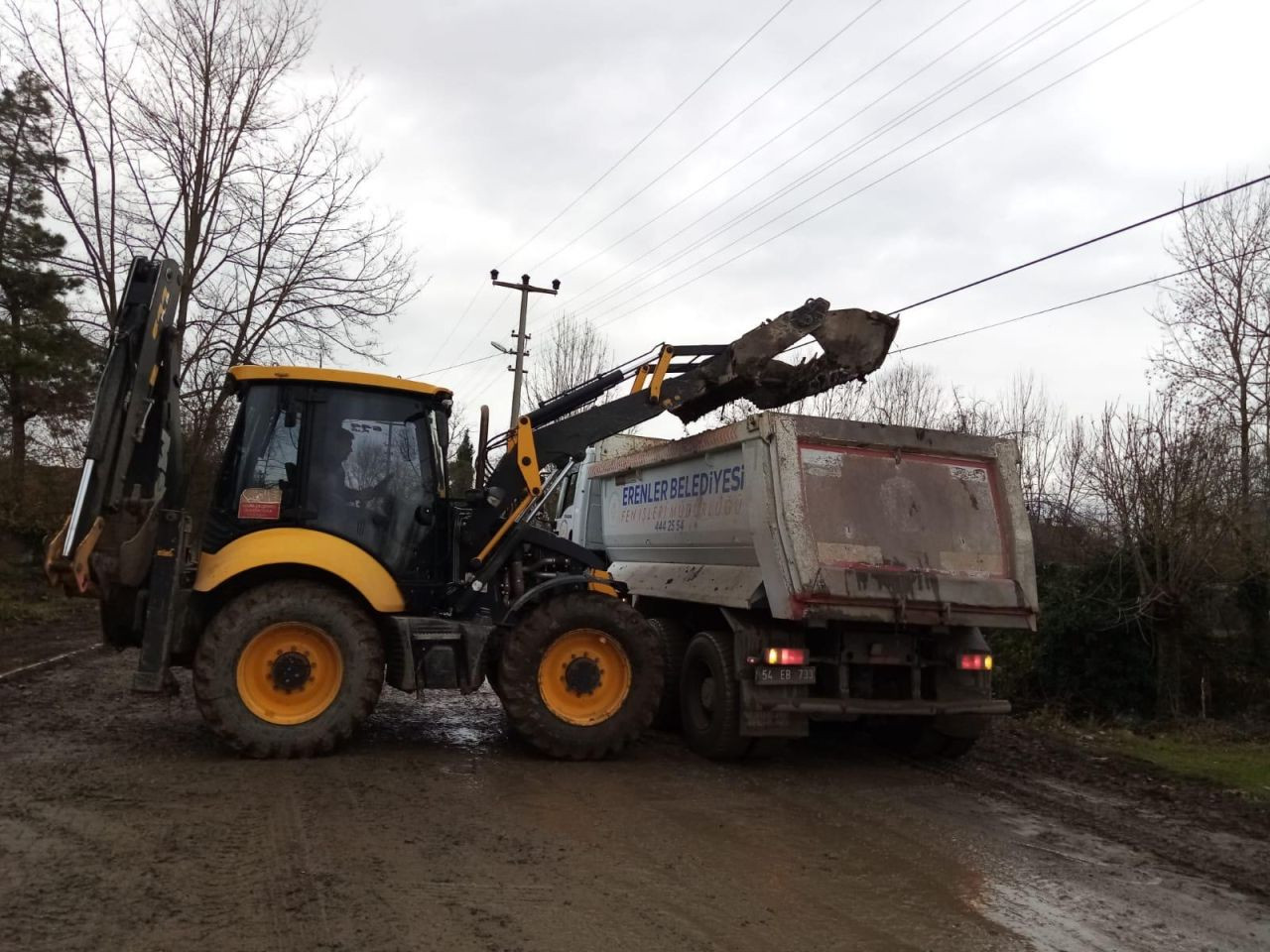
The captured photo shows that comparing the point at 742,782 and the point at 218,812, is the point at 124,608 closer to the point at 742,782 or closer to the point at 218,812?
the point at 218,812

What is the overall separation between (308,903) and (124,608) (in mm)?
3734

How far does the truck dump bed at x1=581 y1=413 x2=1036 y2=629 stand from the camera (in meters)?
6.99

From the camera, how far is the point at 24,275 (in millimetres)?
24141

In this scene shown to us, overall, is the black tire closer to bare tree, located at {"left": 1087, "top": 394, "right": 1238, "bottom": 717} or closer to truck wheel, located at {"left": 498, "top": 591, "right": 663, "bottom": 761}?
truck wheel, located at {"left": 498, "top": 591, "right": 663, "bottom": 761}

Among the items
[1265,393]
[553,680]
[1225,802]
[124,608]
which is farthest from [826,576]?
Answer: [1265,393]

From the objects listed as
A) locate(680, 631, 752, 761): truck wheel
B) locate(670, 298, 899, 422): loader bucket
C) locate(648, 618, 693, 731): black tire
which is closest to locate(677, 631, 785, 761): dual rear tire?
locate(680, 631, 752, 761): truck wheel

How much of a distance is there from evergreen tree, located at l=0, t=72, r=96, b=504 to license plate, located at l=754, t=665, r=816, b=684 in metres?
19.4

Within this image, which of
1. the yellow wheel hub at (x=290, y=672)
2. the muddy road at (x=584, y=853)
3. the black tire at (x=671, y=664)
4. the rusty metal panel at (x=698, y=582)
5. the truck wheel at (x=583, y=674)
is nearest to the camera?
the muddy road at (x=584, y=853)

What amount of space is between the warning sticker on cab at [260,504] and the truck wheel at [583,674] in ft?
6.40

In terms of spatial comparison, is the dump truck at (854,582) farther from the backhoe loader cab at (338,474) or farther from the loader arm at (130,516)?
the loader arm at (130,516)

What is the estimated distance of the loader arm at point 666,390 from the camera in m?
7.72

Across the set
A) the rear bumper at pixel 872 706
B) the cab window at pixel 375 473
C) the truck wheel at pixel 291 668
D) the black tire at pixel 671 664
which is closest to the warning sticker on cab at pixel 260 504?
the cab window at pixel 375 473

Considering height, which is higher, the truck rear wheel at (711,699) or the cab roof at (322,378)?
the cab roof at (322,378)

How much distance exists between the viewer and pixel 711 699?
7.75 metres
